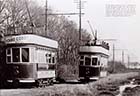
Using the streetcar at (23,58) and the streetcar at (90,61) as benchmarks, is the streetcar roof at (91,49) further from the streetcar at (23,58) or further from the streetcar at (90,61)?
the streetcar at (23,58)

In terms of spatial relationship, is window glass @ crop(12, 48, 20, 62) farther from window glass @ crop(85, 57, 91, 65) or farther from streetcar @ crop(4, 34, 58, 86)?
window glass @ crop(85, 57, 91, 65)

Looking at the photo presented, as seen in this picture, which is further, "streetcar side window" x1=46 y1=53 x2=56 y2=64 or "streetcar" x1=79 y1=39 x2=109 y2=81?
"streetcar" x1=79 y1=39 x2=109 y2=81

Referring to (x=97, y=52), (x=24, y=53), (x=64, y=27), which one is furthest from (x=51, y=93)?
(x=64, y=27)

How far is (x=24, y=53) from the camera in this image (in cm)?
2256

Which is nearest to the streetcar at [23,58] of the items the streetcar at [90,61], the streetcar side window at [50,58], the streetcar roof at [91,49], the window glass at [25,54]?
the window glass at [25,54]

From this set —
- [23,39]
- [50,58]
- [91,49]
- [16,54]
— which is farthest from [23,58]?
[91,49]

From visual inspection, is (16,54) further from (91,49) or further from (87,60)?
(91,49)

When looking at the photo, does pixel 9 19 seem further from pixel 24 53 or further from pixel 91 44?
pixel 24 53

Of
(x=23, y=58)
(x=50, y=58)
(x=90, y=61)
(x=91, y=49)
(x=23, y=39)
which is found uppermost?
(x=23, y=39)

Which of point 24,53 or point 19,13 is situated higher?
point 19,13

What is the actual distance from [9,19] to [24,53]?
Answer: 62.3 feet

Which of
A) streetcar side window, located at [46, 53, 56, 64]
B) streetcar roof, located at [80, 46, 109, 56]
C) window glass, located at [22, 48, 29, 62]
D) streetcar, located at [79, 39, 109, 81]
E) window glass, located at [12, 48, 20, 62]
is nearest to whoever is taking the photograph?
window glass, located at [22, 48, 29, 62]

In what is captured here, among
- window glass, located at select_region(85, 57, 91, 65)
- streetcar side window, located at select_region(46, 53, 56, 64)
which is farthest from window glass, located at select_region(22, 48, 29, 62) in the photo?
window glass, located at select_region(85, 57, 91, 65)

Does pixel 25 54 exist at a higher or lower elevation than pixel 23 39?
lower
